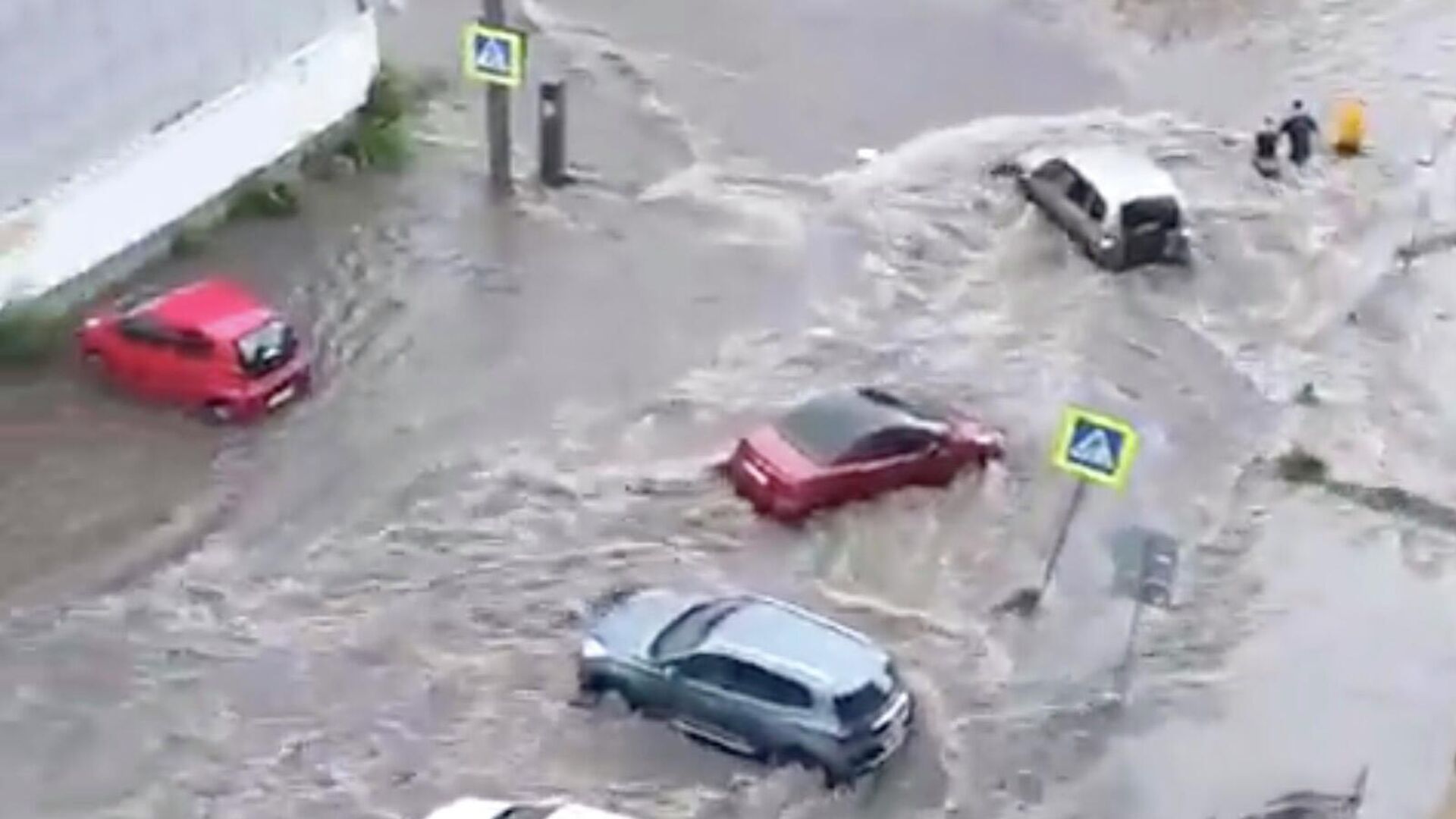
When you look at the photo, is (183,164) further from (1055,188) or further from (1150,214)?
(1150,214)

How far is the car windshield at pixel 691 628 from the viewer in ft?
72.9

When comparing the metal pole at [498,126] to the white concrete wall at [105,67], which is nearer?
the white concrete wall at [105,67]

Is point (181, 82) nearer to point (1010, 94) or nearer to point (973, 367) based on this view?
point (973, 367)

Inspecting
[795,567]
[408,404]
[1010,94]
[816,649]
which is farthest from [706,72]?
[816,649]

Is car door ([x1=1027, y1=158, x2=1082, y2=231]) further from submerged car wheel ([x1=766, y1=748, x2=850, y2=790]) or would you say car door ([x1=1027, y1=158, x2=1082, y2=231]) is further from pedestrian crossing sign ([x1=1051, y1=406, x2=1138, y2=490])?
submerged car wheel ([x1=766, y1=748, x2=850, y2=790])

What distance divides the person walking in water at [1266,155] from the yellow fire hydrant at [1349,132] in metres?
0.89

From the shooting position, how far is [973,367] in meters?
28.5

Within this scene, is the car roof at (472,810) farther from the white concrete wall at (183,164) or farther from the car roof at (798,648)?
the white concrete wall at (183,164)

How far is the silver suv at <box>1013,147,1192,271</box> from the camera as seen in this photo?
30.6 m

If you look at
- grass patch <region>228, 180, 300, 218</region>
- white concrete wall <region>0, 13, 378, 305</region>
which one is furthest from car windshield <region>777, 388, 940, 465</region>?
white concrete wall <region>0, 13, 378, 305</region>

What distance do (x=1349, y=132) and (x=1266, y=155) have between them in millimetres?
1202

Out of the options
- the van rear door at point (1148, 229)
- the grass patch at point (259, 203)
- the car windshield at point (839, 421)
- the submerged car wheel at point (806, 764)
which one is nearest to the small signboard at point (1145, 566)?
the car windshield at point (839, 421)

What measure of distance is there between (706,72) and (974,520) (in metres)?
10.8

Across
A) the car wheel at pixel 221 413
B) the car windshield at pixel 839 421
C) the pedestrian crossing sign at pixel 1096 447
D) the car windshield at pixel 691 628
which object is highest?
the pedestrian crossing sign at pixel 1096 447
